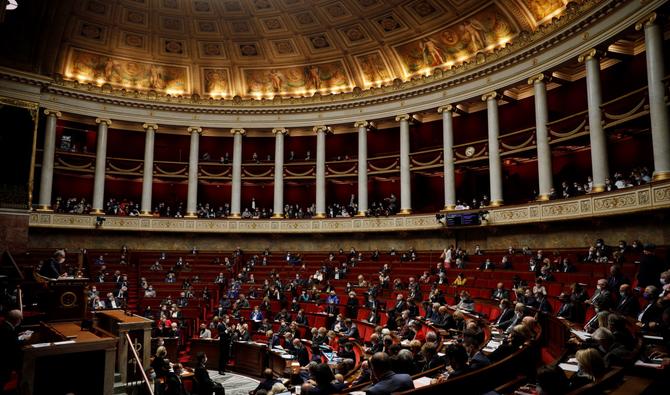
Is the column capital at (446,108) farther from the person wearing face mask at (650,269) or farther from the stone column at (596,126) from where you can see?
the person wearing face mask at (650,269)

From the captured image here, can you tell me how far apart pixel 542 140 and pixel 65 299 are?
18.6m

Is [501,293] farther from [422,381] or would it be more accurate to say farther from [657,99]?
[422,381]

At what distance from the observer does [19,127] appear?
75.9ft

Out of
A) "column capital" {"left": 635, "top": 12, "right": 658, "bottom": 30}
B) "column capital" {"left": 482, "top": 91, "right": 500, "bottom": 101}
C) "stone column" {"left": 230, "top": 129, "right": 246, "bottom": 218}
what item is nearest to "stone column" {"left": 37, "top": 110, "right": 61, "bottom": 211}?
"stone column" {"left": 230, "top": 129, "right": 246, "bottom": 218}

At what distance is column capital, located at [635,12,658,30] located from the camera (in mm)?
15266

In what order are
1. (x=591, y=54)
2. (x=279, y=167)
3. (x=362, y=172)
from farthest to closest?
(x=279, y=167) → (x=362, y=172) → (x=591, y=54)

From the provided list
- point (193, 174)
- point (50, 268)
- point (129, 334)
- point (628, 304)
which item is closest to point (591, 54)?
point (628, 304)

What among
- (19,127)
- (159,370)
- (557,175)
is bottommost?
(159,370)

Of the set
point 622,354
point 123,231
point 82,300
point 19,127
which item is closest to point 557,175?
point 622,354

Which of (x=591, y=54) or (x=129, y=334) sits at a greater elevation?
(x=591, y=54)

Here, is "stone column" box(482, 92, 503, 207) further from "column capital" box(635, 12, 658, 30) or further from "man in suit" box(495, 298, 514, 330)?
Answer: "man in suit" box(495, 298, 514, 330)

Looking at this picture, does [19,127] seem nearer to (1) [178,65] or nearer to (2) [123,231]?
(2) [123,231]

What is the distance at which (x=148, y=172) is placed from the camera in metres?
28.2

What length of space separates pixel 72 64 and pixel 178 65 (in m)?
5.90
